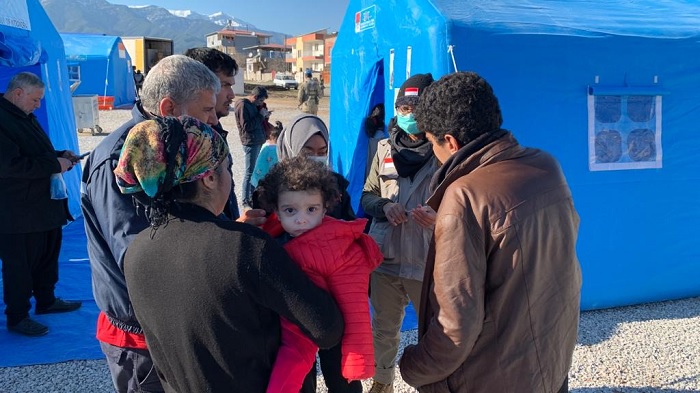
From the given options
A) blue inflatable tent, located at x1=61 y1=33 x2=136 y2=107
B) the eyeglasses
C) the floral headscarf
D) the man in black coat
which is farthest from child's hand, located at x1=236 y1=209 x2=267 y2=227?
blue inflatable tent, located at x1=61 y1=33 x2=136 y2=107

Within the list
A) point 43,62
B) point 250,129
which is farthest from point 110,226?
point 250,129

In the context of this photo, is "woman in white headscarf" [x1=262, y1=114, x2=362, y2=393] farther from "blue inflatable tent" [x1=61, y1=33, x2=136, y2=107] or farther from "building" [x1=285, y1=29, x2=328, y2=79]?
"building" [x1=285, y1=29, x2=328, y2=79]

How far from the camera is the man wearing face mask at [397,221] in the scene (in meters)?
2.78

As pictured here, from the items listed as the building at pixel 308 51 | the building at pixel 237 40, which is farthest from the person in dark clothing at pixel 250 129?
the building at pixel 237 40

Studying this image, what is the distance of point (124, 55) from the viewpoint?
82.9 ft

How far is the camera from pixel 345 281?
5.17ft

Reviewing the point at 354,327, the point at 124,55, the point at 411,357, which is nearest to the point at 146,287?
the point at 354,327

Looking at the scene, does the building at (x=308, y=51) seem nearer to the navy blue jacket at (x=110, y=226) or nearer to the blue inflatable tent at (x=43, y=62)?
the blue inflatable tent at (x=43, y=62)

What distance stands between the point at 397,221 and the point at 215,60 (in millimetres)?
1356

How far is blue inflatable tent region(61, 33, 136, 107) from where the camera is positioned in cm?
2231

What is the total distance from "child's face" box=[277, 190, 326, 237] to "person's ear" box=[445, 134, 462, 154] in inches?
18.8

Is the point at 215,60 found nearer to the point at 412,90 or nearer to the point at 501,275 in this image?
the point at 412,90

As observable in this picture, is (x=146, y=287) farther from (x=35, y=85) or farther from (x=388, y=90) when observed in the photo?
(x=388, y=90)

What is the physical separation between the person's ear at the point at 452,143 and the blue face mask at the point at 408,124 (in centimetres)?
113
